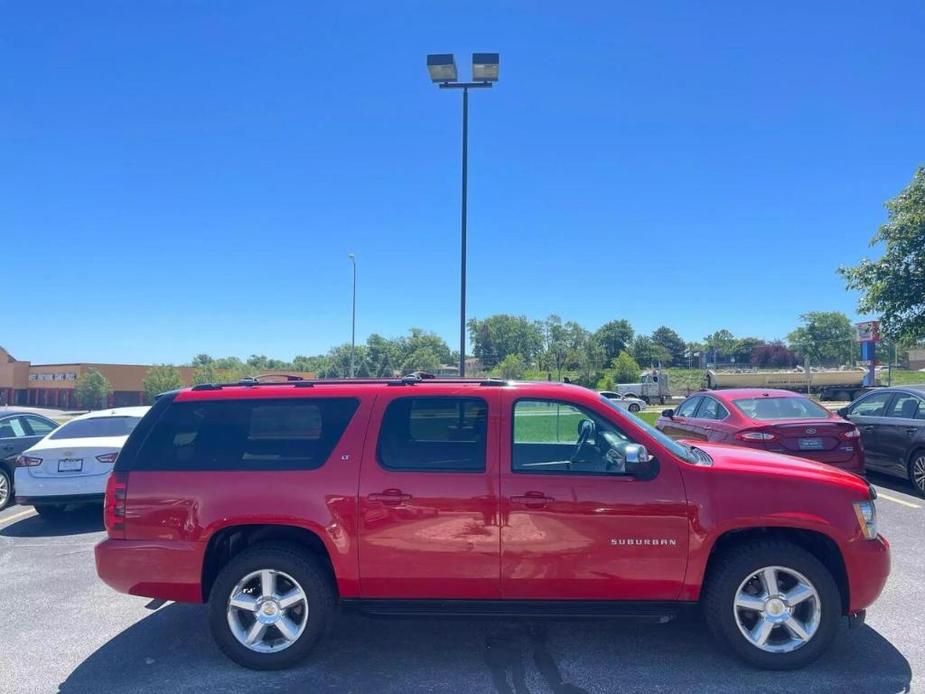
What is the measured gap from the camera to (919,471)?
8.68 meters

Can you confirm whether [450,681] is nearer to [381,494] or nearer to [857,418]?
[381,494]

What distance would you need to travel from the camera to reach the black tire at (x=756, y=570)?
12.6 feet

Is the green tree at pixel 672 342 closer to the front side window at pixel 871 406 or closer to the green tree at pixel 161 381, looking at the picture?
the green tree at pixel 161 381

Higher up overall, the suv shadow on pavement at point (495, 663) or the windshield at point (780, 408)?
the windshield at point (780, 408)

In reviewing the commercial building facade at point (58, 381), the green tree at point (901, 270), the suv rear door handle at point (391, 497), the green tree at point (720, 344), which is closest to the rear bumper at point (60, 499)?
the suv rear door handle at point (391, 497)

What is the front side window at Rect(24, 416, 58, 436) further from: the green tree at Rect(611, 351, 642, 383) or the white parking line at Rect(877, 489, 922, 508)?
the green tree at Rect(611, 351, 642, 383)

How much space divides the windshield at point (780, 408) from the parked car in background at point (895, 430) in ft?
4.06

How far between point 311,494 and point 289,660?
106cm

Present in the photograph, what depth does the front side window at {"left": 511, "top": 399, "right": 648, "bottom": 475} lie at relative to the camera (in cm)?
405

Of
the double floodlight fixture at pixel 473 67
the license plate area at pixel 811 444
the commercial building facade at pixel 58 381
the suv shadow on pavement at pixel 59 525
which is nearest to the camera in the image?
the suv shadow on pavement at pixel 59 525

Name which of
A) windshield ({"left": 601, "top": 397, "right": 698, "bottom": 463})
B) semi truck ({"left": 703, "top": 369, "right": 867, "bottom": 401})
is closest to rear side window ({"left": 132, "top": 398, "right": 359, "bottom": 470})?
windshield ({"left": 601, "top": 397, "right": 698, "bottom": 463})

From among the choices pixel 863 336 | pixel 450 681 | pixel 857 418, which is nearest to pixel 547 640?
pixel 450 681

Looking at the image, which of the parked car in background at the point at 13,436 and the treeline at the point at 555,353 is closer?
the parked car in background at the point at 13,436

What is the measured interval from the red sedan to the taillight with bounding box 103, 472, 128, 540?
7244 mm
